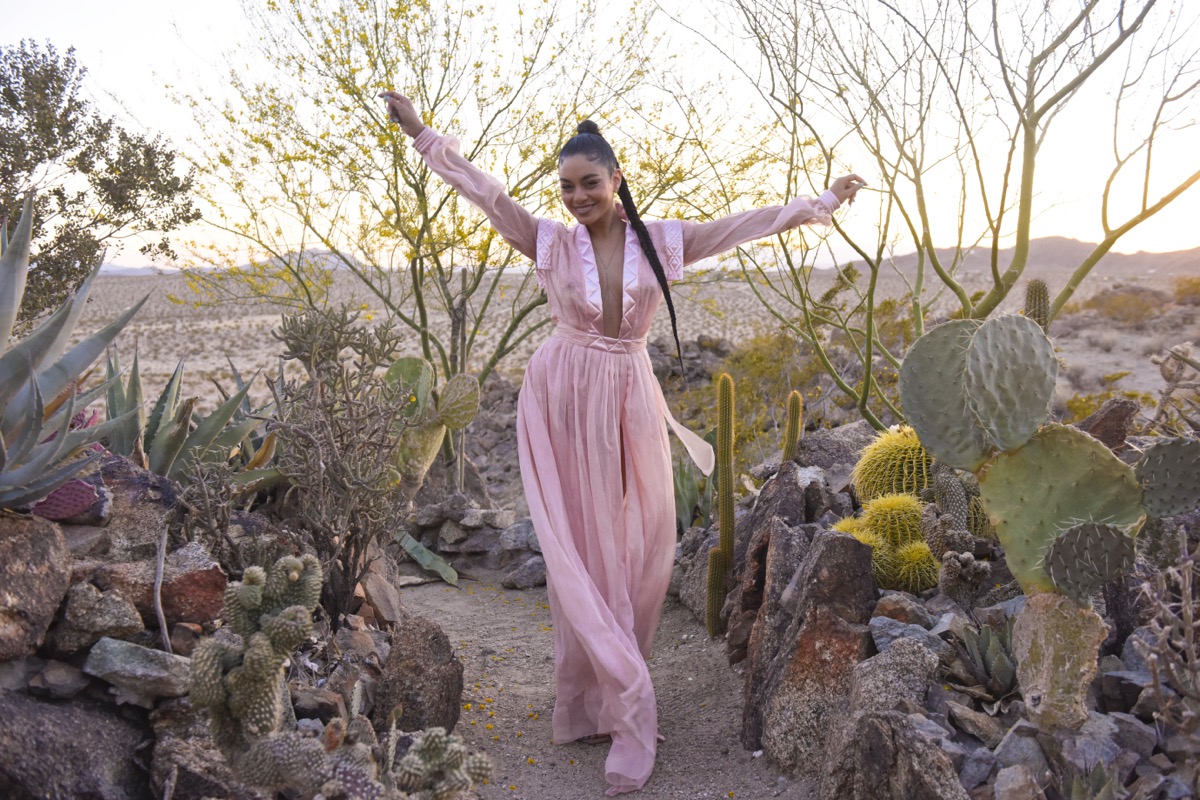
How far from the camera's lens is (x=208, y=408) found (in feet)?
59.9

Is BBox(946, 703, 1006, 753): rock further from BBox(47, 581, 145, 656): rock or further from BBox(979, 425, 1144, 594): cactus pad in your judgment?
BBox(47, 581, 145, 656): rock

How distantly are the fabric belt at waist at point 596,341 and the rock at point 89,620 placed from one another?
1719mm

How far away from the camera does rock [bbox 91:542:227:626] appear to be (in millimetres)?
2684

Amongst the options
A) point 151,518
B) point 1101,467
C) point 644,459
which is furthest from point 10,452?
point 1101,467

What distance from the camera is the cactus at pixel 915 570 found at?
3541 millimetres

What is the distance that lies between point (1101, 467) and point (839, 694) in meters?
1.01

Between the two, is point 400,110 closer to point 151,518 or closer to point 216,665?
point 151,518

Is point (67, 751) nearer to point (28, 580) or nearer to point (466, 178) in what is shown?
point (28, 580)

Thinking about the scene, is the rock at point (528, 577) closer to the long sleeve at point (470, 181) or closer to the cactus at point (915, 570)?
the cactus at point (915, 570)

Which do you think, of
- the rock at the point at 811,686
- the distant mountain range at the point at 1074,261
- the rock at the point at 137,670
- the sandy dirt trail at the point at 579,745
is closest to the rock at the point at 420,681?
the sandy dirt trail at the point at 579,745

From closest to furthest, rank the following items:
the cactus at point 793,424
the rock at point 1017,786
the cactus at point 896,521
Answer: the rock at point 1017,786, the cactus at point 896,521, the cactus at point 793,424

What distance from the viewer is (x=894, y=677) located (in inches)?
107

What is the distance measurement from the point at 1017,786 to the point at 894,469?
7.07 ft

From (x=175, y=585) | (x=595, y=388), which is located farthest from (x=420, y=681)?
(x=595, y=388)
